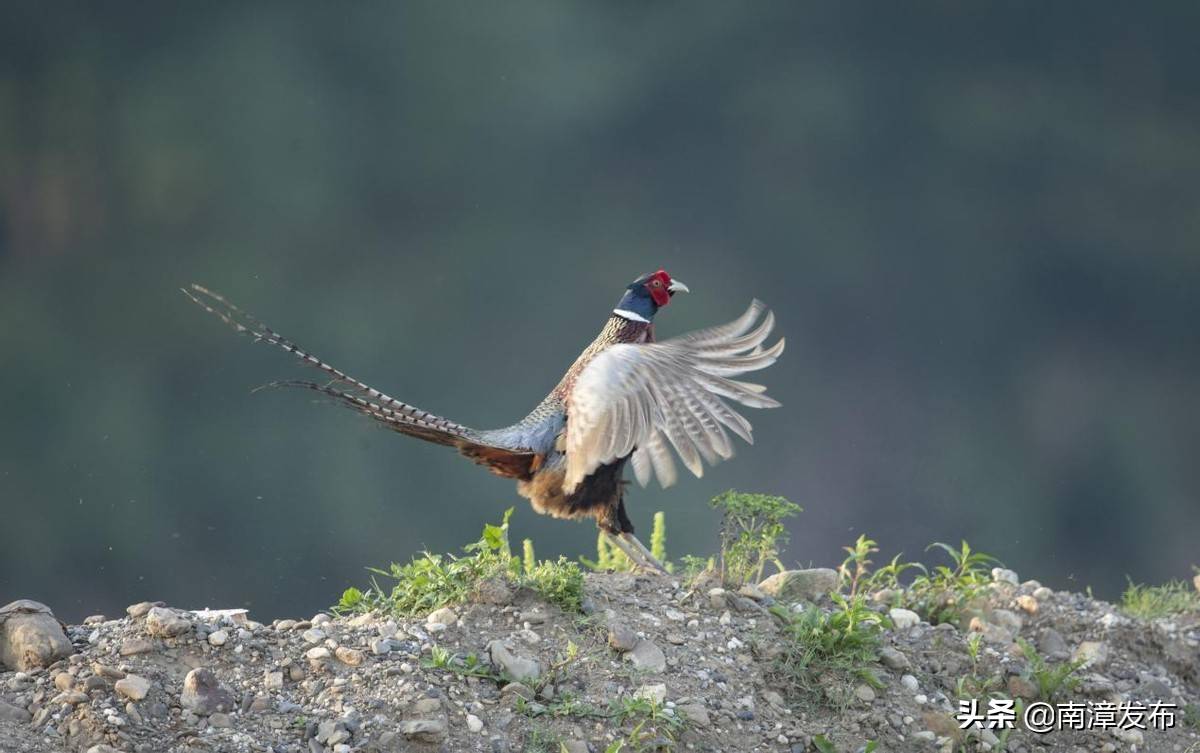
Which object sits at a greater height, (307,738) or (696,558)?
(696,558)

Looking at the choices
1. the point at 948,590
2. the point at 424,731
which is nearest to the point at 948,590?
the point at 948,590

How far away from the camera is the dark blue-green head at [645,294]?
7215 mm

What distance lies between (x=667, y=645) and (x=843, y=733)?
2.74 feet

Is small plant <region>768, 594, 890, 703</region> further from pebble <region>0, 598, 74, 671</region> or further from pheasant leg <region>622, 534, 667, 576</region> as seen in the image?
pebble <region>0, 598, 74, 671</region>

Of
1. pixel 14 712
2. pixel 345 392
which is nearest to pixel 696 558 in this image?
pixel 345 392

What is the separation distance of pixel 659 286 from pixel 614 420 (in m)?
1.30

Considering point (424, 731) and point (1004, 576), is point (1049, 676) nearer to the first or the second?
point (1004, 576)

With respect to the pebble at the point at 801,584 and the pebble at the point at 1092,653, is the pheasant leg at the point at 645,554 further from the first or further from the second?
the pebble at the point at 1092,653

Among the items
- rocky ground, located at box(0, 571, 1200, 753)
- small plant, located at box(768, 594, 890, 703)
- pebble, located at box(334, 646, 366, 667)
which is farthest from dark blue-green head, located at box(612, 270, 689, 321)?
pebble, located at box(334, 646, 366, 667)

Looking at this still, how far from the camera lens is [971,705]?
20.7ft

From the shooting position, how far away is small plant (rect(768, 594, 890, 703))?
242 inches

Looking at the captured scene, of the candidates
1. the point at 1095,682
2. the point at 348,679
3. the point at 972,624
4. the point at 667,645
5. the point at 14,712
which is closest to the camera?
the point at 14,712

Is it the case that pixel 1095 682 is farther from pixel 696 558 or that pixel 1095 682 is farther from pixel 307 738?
pixel 307 738

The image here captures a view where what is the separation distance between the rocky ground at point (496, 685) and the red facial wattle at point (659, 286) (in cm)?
147
